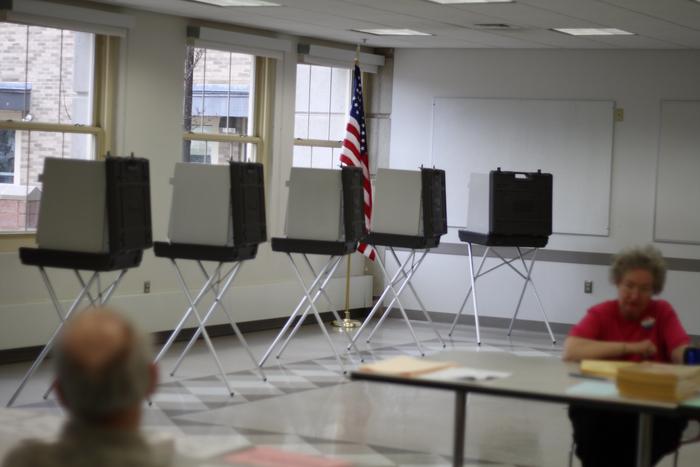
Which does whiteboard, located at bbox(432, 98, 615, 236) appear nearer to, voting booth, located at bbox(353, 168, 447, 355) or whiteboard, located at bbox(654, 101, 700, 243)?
whiteboard, located at bbox(654, 101, 700, 243)

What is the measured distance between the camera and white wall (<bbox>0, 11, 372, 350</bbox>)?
772 centimetres

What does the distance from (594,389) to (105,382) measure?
227 centimetres

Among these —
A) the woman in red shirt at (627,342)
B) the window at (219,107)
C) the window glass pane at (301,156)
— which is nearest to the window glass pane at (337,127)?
the window glass pane at (301,156)

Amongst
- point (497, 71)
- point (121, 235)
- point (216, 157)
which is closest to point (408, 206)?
point (216, 157)

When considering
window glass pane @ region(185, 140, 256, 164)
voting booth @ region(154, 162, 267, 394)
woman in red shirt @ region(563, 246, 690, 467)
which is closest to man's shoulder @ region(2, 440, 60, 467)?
woman in red shirt @ region(563, 246, 690, 467)

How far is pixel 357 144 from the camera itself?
32.6 feet

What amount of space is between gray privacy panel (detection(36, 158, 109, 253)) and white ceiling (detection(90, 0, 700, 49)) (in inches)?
90.3

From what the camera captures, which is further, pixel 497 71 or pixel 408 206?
pixel 497 71

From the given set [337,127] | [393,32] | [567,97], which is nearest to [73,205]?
[393,32]

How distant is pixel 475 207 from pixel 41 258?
4.66 meters

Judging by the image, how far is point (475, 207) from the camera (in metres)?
9.96

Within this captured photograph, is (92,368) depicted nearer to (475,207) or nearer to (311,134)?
(475,207)

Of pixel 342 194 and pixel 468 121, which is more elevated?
pixel 468 121

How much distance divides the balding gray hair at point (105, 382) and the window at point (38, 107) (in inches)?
251
